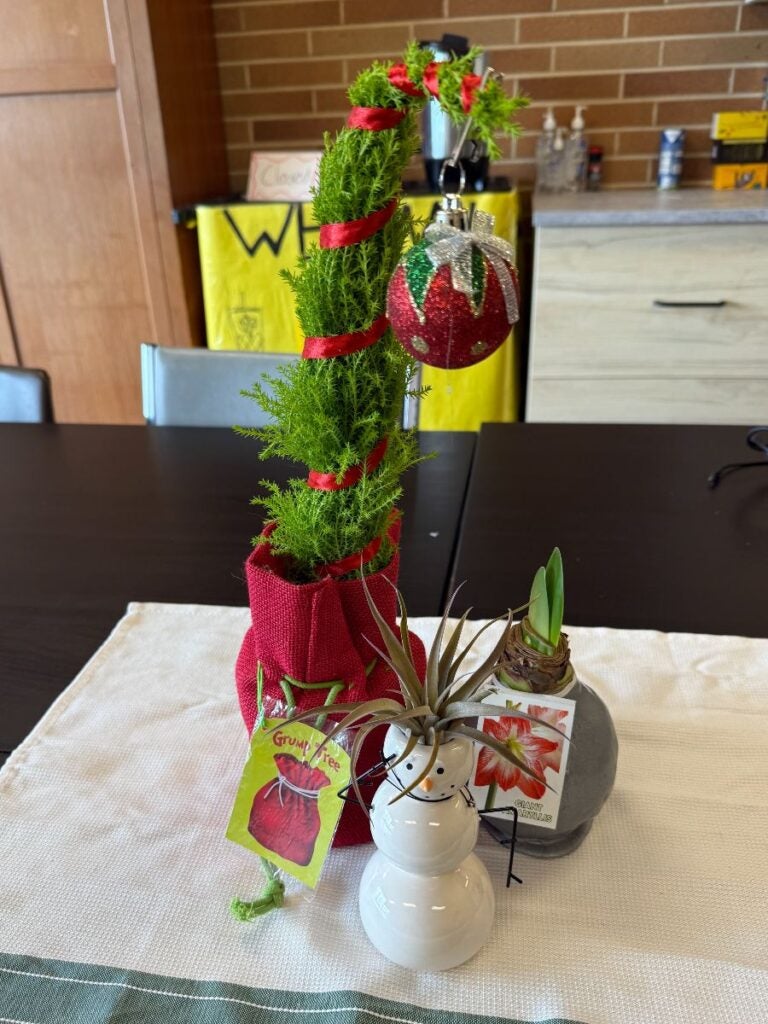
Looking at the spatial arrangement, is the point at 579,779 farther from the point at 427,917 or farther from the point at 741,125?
the point at 741,125

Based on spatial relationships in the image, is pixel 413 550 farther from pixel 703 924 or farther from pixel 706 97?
pixel 706 97

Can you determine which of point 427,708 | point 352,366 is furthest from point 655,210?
point 427,708

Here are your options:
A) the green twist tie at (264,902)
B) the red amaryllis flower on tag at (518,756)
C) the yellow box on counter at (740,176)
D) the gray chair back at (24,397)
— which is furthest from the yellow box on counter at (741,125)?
the green twist tie at (264,902)

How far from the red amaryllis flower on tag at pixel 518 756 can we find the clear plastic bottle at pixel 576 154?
216 cm

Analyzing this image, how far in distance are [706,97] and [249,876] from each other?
2432 millimetres

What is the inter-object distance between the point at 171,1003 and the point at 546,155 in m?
2.33

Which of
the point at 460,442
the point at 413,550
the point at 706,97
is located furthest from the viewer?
the point at 706,97

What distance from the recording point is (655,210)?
6.35 ft

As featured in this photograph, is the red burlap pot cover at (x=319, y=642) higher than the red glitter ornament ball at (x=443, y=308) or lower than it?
lower

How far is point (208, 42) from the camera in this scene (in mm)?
2393

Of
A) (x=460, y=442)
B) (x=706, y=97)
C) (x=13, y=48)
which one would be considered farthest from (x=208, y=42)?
(x=460, y=442)

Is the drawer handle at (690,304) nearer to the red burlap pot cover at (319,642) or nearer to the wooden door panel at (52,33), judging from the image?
the wooden door panel at (52,33)

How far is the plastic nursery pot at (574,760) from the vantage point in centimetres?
52

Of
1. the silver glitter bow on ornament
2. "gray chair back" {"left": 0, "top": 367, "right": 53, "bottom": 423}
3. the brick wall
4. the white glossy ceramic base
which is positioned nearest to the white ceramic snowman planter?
the white glossy ceramic base
